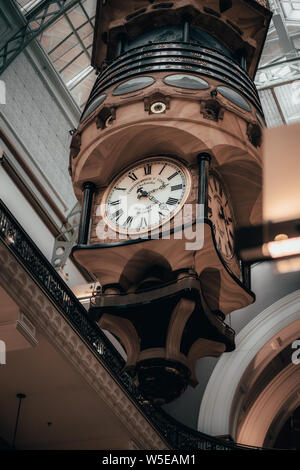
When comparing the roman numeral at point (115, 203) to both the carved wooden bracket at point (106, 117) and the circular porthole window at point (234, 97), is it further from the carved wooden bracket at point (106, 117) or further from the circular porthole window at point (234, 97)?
the circular porthole window at point (234, 97)

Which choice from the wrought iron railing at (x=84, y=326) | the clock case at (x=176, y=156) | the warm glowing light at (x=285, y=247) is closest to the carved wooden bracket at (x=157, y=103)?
the clock case at (x=176, y=156)

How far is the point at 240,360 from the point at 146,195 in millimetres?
7777

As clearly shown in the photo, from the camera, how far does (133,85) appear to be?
27.4 feet

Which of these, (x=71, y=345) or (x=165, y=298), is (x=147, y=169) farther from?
(x=71, y=345)

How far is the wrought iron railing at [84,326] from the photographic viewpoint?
10.0 m

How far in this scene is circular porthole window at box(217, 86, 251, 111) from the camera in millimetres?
8242

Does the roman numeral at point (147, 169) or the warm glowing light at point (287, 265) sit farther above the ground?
the warm glowing light at point (287, 265)

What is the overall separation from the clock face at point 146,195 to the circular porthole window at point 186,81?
86 centimetres

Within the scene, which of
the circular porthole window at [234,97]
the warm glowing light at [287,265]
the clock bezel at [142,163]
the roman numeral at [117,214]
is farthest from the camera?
the warm glowing light at [287,265]

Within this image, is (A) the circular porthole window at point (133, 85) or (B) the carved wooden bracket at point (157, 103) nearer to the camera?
(B) the carved wooden bracket at point (157, 103)

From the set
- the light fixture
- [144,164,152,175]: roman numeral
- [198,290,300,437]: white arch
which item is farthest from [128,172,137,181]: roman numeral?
[198,290,300,437]: white arch

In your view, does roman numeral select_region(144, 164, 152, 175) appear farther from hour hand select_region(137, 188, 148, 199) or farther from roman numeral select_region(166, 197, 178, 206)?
roman numeral select_region(166, 197, 178, 206)

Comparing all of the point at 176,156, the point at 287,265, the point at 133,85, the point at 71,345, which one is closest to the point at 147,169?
the point at 176,156

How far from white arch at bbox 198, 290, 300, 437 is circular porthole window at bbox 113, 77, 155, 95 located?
770 cm
